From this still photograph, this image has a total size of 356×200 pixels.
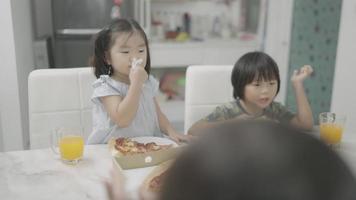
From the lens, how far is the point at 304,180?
15.3 inches

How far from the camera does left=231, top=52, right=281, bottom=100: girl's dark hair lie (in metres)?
1.71

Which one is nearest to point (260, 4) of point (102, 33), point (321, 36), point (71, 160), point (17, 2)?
point (321, 36)

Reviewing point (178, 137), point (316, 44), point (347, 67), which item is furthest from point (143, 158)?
point (316, 44)

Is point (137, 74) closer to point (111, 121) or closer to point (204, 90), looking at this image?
point (111, 121)

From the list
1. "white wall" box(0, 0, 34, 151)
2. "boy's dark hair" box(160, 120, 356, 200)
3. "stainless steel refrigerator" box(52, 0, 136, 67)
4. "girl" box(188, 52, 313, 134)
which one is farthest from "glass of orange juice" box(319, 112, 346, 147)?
"stainless steel refrigerator" box(52, 0, 136, 67)

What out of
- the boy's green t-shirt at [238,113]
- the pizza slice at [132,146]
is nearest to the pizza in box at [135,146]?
the pizza slice at [132,146]

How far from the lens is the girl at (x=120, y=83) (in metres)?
1.54

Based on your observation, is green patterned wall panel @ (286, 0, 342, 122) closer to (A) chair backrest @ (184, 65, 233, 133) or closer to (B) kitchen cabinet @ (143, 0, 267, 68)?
(B) kitchen cabinet @ (143, 0, 267, 68)

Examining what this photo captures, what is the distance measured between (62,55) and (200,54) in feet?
3.69

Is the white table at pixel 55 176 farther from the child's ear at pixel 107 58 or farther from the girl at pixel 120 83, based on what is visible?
the child's ear at pixel 107 58

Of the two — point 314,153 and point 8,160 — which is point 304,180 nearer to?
point 314,153

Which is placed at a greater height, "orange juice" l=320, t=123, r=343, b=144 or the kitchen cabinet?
the kitchen cabinet

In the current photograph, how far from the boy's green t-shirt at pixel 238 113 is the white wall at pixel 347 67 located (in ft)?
4.05

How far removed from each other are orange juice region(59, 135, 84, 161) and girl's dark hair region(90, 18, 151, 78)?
0.44 metres
